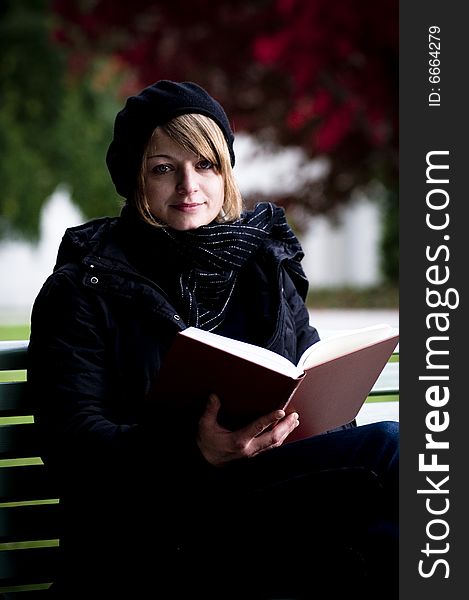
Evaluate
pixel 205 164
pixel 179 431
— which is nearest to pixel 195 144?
pixel 205 164

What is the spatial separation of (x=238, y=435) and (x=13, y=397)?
0.60 m

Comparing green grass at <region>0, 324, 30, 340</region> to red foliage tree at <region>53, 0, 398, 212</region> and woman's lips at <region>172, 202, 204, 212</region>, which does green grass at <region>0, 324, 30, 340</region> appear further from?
red foliage tree at <region>53, 0, 398, 212</region>

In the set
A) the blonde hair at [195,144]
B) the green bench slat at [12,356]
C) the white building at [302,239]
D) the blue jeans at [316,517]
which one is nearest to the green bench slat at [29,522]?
the green bench slat at [12,356]

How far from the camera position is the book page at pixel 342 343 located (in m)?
2.04

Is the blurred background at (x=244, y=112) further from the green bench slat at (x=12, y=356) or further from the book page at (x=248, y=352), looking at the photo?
the book page at (x=248, y=352)

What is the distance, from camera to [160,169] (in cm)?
242

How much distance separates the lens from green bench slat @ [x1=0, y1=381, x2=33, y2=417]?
2439 millimetres

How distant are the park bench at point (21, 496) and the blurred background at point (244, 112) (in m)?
5.06

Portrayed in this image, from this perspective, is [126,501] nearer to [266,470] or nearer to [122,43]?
[266,470]

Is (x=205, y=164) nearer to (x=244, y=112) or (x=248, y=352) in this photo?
(x=248, y=352)

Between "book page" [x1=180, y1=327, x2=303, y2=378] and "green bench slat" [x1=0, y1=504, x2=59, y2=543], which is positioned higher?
"book page" [x1=180, y1=327, x2=303, y2=378]

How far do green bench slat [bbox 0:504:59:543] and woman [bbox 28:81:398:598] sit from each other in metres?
0.15

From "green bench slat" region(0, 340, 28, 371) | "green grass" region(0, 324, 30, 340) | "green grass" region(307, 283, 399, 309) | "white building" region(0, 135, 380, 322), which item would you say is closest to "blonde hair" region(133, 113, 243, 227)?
"green bench slat" region(0, 340, 28, 371)

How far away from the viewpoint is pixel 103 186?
11.4 metres
